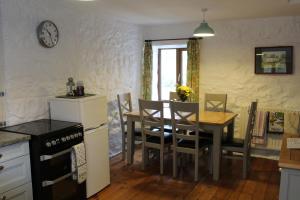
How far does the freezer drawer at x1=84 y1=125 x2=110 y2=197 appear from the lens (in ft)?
10.2

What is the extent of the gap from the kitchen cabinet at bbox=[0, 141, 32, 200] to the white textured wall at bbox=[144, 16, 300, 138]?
10.7 ft

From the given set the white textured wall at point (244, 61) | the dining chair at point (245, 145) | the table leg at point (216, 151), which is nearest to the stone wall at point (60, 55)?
the white textured wall at point (244, 61)

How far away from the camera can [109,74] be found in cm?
451

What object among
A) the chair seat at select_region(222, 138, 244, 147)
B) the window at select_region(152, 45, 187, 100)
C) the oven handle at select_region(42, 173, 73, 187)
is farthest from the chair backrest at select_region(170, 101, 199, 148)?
the window at select_region(152, 45, 187, 100)

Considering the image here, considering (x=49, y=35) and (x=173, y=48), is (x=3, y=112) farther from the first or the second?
(x=173, y=48)

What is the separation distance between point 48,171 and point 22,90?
98cm

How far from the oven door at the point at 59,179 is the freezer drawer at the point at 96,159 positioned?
8.2 inches

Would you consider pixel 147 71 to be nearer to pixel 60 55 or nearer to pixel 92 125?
pixel 60 55

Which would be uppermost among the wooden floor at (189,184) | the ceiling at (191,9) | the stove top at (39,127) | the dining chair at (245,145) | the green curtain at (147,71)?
the ceiling at (191,9)

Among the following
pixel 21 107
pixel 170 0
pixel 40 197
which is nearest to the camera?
pixel 40 197

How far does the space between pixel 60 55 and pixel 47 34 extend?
0.33m

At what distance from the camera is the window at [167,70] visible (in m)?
5.28

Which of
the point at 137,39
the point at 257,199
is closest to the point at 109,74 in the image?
the point at 137,39

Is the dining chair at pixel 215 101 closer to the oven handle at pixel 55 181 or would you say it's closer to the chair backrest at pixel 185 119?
the chair backrest at pixel 185 119
